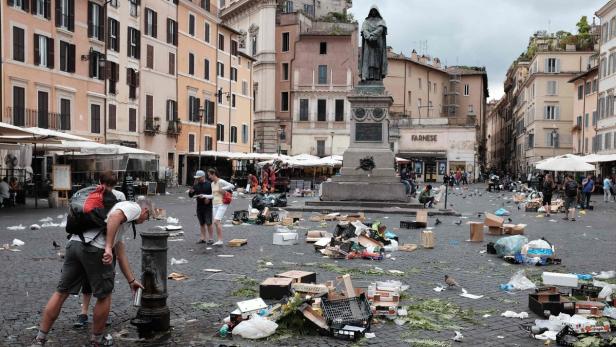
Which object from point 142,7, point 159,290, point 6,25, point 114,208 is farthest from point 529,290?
point 142,7

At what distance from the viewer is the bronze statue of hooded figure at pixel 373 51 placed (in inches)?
918

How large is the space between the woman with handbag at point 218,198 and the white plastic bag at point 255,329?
6.54 meters

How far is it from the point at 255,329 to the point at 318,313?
0.73 meters

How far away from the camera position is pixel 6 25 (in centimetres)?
2909

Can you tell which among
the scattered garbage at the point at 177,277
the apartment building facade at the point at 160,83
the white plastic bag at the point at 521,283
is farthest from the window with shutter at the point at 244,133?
the white plastic bag at the point at 521,283

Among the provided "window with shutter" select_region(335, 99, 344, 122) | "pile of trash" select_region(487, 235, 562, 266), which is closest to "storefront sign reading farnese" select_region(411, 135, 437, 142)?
"window with shutter" select_region(335, 99, 344, 122)

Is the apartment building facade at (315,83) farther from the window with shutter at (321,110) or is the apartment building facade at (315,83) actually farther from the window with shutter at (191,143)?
the window with shutter at (191,143)

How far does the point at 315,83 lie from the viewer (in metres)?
62.8

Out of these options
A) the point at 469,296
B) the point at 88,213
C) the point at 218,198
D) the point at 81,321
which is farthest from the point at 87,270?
the point at 218,198

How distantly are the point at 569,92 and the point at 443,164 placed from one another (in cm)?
1536

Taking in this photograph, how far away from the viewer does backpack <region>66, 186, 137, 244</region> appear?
569 centimetres

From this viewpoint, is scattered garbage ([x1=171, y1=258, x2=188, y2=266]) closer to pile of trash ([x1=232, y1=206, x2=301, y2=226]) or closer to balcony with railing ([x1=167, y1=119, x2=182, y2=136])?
pile of trash ([x1=232, y1=206, x2=301, y2=226])

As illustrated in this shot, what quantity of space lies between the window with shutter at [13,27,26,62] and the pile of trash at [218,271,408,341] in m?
27.2

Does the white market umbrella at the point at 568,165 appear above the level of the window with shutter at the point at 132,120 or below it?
below
